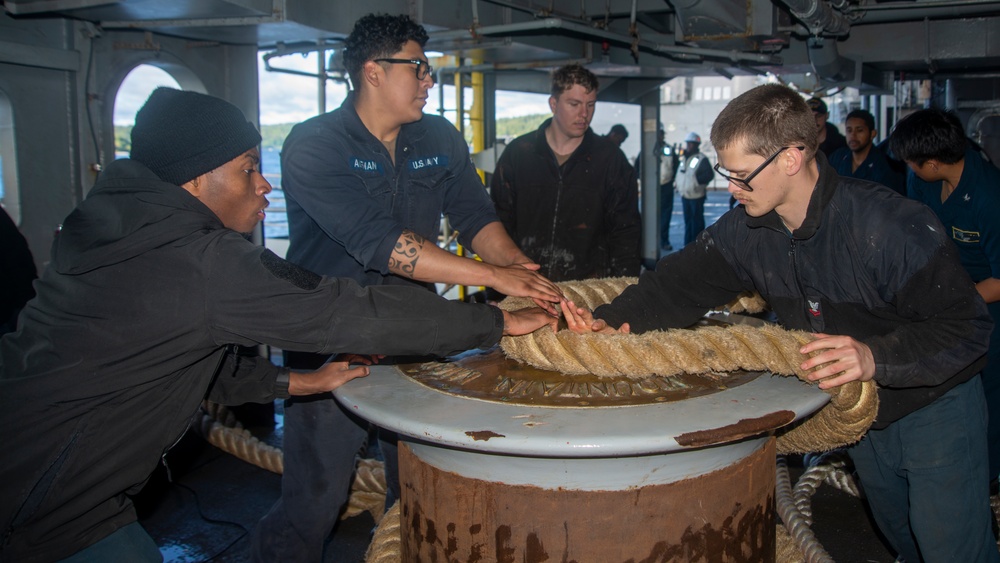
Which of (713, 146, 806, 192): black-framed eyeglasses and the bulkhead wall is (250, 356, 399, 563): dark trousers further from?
the bulkhead wall

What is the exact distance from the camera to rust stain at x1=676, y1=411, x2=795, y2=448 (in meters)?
1.81

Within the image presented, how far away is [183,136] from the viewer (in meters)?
1.90

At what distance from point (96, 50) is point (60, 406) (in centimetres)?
317

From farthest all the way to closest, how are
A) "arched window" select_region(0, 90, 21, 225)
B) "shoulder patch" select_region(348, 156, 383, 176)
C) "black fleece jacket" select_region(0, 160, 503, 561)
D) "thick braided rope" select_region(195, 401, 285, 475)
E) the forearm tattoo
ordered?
Answer: 1. "thick braided rope" select_region(195, 401, 285, 475)
2. "arched window" select_region(0, 90, 21, 225)
3. "shoulder patch" select_region(348, 156, 383, 176)
4. the forearm tattoo
5. "black fleece jacket" select_region(0, 160, 503, 561)

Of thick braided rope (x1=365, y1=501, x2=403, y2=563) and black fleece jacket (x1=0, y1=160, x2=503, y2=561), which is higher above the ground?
black fleece jacket (x1=0, y1=160, x2=503, y2=561)

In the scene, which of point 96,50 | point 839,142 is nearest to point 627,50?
point 839,142

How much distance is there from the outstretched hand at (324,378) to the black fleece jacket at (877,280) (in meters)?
1.24

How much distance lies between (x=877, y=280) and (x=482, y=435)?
45.3 inches

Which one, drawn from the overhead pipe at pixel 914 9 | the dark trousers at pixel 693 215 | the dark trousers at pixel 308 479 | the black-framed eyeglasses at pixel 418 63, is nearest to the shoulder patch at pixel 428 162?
the black-framed eyeglasses at pixel 418 63

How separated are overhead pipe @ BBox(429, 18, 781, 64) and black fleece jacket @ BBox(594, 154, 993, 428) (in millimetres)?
2451

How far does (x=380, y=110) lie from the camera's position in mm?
2861

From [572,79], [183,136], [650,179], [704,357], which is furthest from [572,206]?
[650,179]

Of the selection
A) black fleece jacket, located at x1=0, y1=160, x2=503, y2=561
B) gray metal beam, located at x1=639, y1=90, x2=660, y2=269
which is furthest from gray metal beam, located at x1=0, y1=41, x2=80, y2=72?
gray metal beam, located at x1=639, y1=90, x2=660, y2=269

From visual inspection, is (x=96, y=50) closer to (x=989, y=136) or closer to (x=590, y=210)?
(x=590, y=210)
